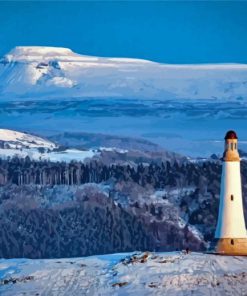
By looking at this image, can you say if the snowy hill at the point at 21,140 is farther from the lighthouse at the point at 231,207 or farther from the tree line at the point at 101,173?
the lighthouse at the point at 231,207

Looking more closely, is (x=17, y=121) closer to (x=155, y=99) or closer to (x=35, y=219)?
(x=155, y=99)

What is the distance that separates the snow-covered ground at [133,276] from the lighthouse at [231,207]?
2.65ft

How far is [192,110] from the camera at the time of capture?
188 m

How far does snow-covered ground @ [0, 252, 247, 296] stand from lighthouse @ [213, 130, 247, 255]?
807 mm

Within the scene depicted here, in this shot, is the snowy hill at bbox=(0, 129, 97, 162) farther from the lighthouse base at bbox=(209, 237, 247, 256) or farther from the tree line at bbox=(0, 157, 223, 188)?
the lighthouse base at bbox=(209, 237, 247, 256)

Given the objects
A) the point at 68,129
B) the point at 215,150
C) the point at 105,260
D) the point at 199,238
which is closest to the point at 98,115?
the point at 68,129

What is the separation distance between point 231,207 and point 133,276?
6056mm

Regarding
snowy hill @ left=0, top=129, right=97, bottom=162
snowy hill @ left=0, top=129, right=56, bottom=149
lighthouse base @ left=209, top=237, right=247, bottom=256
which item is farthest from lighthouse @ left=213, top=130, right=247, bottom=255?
snowy hill @ left=0, top=129, right=56, bottom=149

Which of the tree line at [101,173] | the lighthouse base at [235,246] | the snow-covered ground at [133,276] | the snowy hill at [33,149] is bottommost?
the snow-covered ground at [133,276]

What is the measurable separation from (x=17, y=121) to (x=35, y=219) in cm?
5918

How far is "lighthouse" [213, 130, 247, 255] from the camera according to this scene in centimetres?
7168

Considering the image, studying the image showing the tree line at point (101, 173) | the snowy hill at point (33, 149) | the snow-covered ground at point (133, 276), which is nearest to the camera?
the snow-covered ground at point (133, 276)

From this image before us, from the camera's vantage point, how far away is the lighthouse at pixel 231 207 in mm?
71675

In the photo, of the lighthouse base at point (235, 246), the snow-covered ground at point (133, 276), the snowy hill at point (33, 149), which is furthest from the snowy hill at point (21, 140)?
the lighthouse base at point (235, 246)
